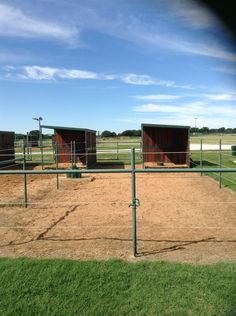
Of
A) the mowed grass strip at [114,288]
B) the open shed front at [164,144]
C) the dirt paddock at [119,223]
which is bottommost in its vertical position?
the dirt paddock at [119,223]

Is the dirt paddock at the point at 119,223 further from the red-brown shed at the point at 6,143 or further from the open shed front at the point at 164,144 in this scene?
the red-brown shed at the point at 6,143

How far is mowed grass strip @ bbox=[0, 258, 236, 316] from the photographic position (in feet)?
9.14

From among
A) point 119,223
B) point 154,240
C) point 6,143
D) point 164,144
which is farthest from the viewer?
point 6,143

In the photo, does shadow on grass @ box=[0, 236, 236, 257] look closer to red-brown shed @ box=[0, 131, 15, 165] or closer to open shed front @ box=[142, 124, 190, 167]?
open shed front @ box=[142, 124, 190, 167]

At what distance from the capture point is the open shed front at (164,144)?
17.1m

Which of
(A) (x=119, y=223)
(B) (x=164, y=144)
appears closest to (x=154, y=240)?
(A) (x=119, y=223)

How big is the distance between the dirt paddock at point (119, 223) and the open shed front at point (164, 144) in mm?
6859

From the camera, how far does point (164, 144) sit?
17.3m

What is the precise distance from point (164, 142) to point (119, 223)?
11.8 m

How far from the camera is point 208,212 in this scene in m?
6.71

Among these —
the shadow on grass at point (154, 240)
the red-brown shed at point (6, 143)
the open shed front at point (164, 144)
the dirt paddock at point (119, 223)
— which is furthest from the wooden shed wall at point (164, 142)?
the shadow on grass at point (154, 240)

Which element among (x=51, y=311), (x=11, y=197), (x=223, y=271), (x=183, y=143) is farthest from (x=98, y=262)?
(x=183, y=143)

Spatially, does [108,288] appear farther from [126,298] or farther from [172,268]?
[172,268]

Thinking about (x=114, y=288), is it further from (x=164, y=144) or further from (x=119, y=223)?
(x=164, y=144)
